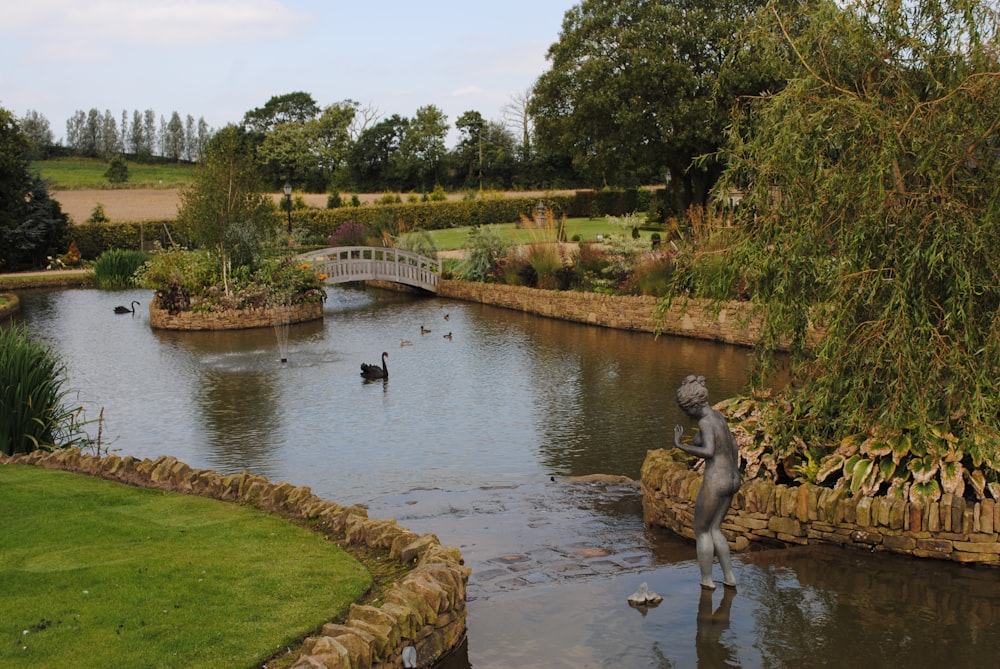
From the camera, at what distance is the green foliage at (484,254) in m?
32.6

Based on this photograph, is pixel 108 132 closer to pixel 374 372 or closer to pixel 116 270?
pixel 116 270

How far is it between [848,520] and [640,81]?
27.1 meters

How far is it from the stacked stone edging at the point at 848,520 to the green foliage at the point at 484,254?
930 inches

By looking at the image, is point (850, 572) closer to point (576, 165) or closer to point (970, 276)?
point (970, 276)

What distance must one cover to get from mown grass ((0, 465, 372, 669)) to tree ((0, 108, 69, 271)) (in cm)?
3702

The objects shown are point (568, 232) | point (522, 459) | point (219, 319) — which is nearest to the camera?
point (522, 459)

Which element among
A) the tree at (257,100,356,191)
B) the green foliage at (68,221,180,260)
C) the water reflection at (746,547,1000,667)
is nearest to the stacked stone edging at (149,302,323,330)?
the water reflection at (746,547,1000,667)

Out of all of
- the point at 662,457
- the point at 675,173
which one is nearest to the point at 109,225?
the point at 675,173

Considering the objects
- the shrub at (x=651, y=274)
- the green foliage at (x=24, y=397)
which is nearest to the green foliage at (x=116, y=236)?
the shrub at (x=651, y=274)

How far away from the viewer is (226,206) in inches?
1074

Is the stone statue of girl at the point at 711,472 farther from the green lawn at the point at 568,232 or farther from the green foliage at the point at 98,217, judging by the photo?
the green foliage at the point at 98,217

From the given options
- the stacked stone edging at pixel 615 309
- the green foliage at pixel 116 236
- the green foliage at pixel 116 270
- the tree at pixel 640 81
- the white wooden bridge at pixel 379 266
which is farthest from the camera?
the green foliage at pixel 116 236

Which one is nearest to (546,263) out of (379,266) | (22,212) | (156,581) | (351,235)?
(379,266)

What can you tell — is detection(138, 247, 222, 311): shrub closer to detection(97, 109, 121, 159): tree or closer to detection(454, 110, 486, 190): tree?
detection(454, 110, 486, 190): tree
